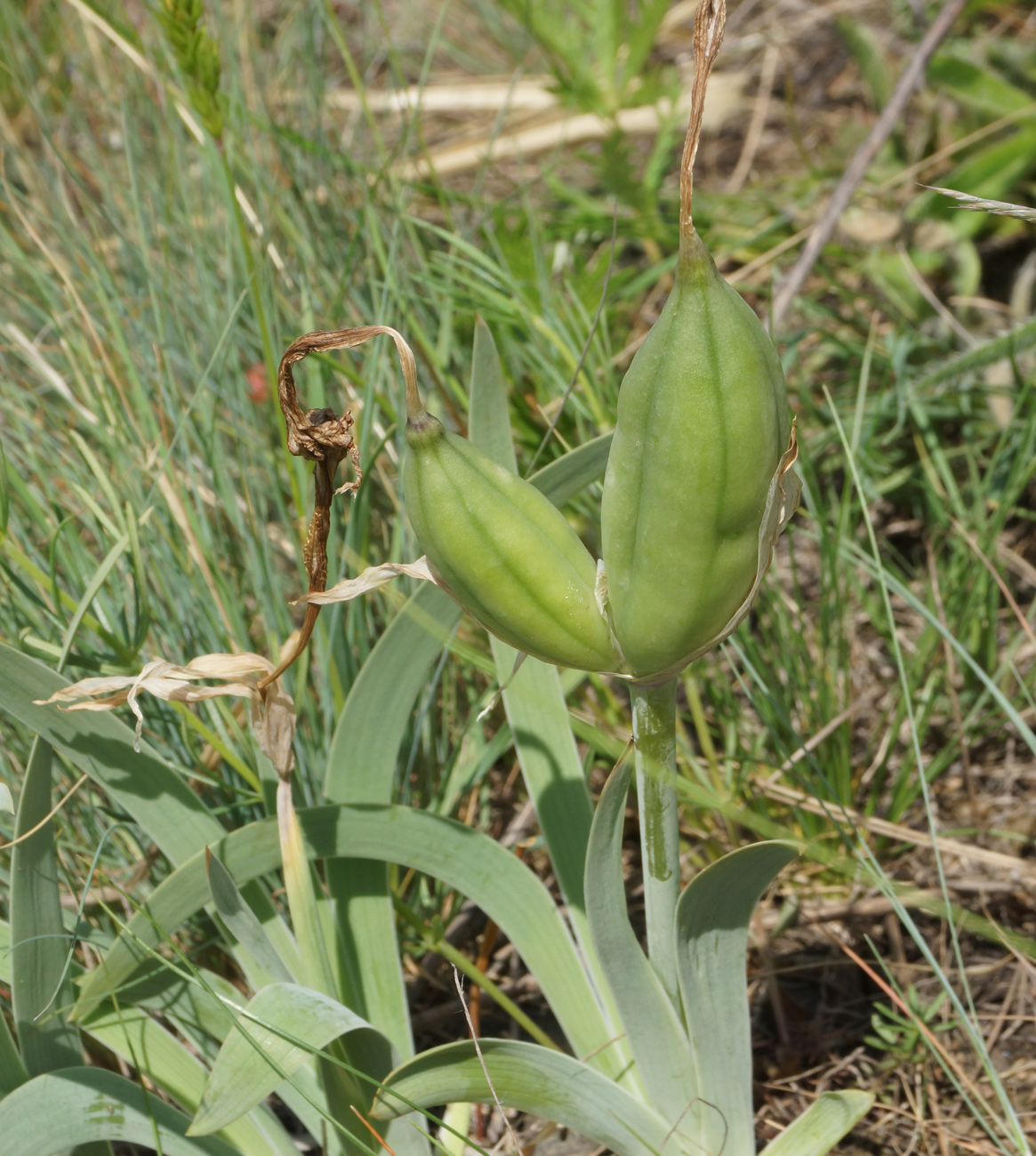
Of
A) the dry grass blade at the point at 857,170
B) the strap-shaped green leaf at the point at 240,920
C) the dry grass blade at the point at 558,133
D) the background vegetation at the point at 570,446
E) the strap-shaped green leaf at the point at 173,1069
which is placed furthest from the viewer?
the dry grass blade at the point at 558,133

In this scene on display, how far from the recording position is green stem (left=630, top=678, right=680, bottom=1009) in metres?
0.62

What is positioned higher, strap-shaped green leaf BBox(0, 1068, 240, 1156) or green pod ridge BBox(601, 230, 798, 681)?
green pod ridge BBox(601, 230, 798, 681)

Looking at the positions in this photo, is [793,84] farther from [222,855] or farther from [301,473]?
[222,855]

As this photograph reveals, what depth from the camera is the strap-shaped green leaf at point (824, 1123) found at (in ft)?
2.32

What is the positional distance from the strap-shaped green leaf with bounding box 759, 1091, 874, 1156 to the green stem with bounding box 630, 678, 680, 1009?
0.13m

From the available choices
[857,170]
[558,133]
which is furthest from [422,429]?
[558,133]

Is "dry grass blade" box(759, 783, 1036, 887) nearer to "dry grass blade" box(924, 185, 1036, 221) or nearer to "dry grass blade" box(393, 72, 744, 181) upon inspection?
"dry grass blade" box(924, 185, 1036, 221)

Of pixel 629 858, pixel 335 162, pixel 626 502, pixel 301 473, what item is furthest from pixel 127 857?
pixel 335 162

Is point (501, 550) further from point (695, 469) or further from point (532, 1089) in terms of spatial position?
point (532, 1089)

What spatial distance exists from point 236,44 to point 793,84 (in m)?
1.25

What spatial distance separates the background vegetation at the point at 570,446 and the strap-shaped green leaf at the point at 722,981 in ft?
0.53

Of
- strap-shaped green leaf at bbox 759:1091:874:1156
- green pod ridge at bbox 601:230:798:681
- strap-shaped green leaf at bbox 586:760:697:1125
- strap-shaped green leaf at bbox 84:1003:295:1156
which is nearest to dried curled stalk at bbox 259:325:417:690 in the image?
green pod ridge at bbox 601:230:798:681

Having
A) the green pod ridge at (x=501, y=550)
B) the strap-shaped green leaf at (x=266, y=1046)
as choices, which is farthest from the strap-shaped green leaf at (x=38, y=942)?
the green pod ridge at (x=501, y=550)

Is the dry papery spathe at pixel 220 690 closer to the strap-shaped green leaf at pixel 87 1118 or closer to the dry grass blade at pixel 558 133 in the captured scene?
the strap-shaped green leaf at pixel 87 1118
